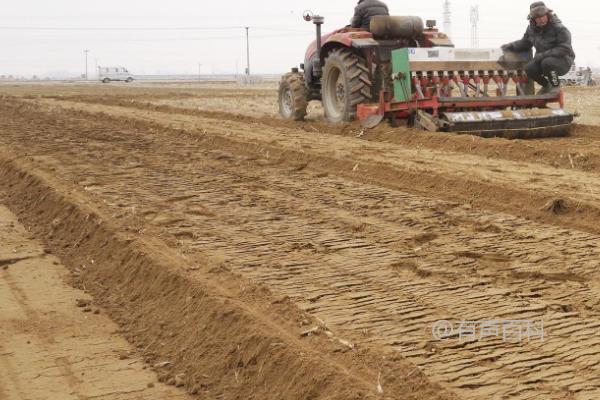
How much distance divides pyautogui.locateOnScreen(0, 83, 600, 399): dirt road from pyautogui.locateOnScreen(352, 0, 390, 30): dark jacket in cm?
245

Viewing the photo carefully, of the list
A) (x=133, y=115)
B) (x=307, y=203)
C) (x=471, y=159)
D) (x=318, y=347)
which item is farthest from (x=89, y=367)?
(x=133, y=115)

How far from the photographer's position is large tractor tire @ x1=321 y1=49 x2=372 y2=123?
12.8m

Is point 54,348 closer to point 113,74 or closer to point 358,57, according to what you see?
point 358,57

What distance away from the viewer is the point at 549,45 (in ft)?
38.5

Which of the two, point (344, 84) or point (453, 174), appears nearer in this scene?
point (453, 174)

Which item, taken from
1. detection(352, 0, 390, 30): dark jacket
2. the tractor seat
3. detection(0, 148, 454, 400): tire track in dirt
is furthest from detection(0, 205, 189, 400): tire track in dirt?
detection(352, 0, 390, 30): dark jacket

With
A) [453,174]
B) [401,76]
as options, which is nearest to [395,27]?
[401,76]

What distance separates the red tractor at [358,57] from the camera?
12766mm

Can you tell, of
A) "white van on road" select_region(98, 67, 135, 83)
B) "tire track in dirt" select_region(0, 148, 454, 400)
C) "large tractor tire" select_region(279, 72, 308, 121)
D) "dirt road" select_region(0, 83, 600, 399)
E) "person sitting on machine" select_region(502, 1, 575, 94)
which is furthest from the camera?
"white van on road" select_region(98, 67, 135, 83)

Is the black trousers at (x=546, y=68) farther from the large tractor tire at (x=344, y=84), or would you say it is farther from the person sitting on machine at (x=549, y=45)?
the large tractor tire at (x=344, y=84)

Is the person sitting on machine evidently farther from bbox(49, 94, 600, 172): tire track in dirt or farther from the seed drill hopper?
bbox(49, 94, 600, 172): tire track in dirt

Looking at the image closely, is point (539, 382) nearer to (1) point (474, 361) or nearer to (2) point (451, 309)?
(1) point (474, 361)

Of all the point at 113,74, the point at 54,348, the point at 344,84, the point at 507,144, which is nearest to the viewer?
the point at 54,348

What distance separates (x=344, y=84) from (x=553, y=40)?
10.9 ft
